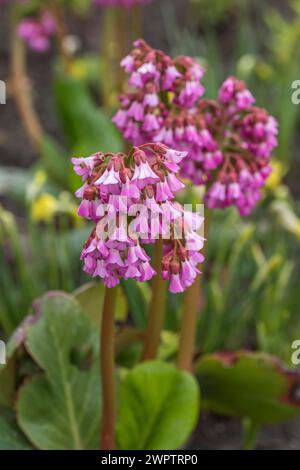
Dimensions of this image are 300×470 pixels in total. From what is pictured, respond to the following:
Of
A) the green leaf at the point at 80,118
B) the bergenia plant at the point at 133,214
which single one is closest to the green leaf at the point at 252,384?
the bergenia plant at the point at 133,214

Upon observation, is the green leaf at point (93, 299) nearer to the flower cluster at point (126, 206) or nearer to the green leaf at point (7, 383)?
the green leaf at point (7, 383)

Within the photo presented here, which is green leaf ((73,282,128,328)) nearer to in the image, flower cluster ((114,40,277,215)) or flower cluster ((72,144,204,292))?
flower cluster ((114,40,277,215))

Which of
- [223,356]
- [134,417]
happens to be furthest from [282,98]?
[134,417]

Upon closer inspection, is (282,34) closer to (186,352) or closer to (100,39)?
(100,39)

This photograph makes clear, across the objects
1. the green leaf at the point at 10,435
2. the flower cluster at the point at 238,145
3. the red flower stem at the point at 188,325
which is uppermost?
the flower cluster at the point at 238,145

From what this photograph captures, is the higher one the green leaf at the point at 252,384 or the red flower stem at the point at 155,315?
the red flower stem at the point at 155,315

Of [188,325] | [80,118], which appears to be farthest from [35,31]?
[188,325]

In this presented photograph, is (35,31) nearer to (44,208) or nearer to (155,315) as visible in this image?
(44,208)
